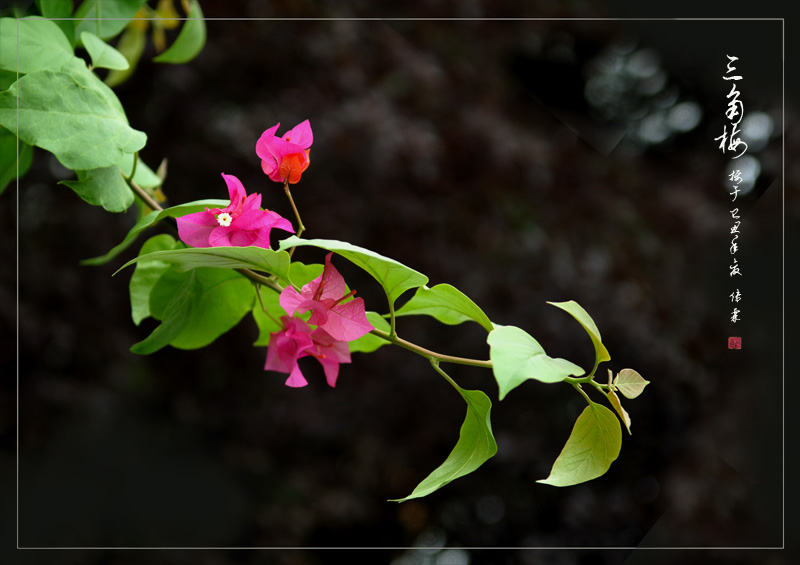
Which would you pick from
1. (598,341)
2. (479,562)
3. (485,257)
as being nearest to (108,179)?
(598,341)

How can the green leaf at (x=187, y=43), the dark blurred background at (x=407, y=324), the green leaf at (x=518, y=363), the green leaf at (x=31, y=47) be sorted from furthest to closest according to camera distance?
the dark blurred background at (x=407, y=324) → the green leaf at (x=187, y=43) → the green leaf at (x=31, y=47) → the green leaf at (x=518, y=363)

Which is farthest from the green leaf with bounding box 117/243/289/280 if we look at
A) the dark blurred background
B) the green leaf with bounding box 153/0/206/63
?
the dark blurred background

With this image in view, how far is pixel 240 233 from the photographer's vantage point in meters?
0.26

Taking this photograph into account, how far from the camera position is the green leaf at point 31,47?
30cm

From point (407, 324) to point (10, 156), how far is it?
1.23m

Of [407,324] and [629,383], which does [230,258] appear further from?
[407,324]

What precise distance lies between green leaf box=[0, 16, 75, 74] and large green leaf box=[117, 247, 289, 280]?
0.13 m

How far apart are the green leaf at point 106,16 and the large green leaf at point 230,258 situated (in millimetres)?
229

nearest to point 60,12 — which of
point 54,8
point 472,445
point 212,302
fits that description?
point 54,8

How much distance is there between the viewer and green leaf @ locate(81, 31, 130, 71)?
324 mm

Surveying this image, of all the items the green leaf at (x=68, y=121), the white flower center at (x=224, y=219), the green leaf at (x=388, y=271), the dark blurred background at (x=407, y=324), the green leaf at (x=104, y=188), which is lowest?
the dark blurred background at (x=407, y=324)

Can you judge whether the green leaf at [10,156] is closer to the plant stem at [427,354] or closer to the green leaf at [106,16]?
the green leaf at [106,16]

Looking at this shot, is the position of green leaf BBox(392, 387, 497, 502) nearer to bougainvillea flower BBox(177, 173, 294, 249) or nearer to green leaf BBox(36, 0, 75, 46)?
bougainvillea flower BBox(177, 173, 294, 249)

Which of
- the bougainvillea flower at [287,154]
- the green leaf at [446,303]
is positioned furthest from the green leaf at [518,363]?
the bougainvillea flower at [287,154]
